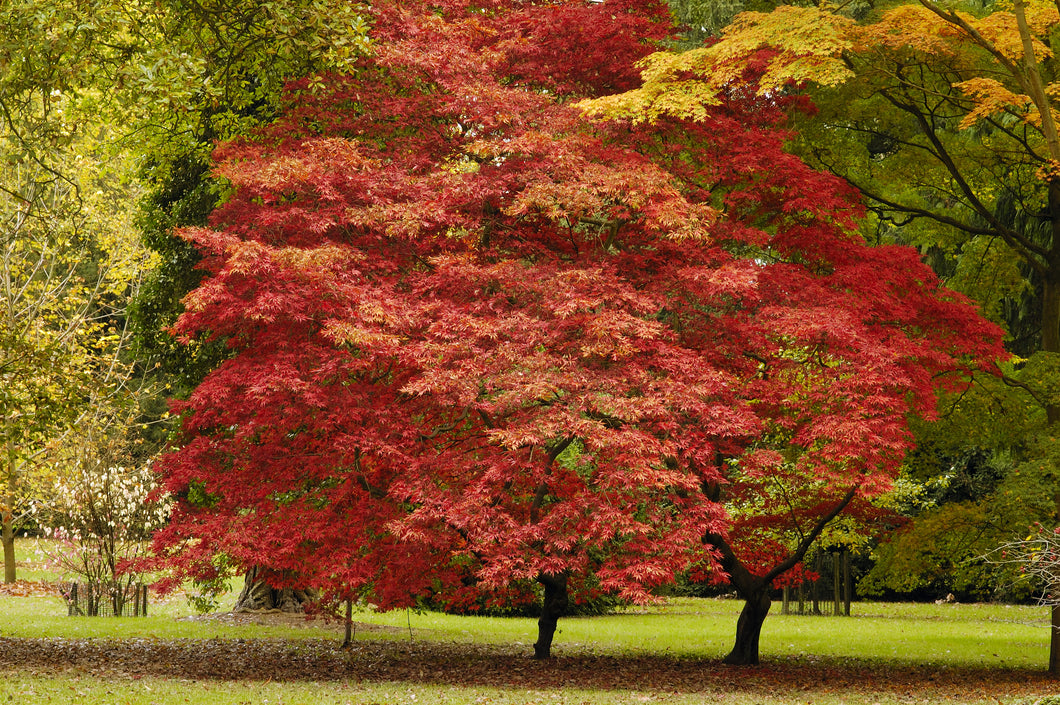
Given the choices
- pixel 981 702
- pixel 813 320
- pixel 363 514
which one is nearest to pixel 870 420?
pixel 813 320

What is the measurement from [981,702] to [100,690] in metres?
8.91

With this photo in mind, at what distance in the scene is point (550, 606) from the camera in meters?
12.7

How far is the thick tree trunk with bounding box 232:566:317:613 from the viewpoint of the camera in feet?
60.9

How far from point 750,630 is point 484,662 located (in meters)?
3.70

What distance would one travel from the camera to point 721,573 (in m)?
10.8

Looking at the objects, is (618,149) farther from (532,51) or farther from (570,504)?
(570,504)

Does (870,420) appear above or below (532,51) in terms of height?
below

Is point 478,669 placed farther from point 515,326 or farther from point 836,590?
point 836,590

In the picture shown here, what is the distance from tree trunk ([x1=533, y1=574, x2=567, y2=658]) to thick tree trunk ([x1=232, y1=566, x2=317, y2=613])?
6873mm

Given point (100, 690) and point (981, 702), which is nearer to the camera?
point (100, 690)

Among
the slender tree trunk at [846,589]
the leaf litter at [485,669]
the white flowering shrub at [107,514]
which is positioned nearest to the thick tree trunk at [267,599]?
the white flowering shrub at [107,514]

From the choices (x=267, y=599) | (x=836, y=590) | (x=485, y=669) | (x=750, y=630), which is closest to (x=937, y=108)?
(x=750, y=630)

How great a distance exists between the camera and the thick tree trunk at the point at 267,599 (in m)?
18.6

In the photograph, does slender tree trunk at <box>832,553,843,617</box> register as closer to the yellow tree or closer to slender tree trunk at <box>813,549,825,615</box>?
slender tree trunk at <box>813,549,825,615</box>
